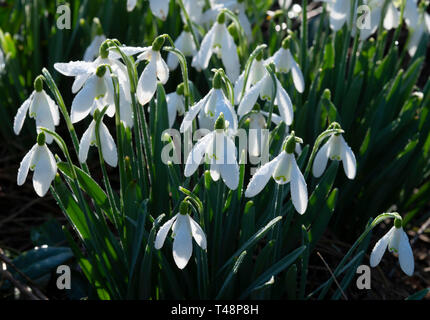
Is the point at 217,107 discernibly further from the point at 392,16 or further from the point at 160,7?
the point at 392,16

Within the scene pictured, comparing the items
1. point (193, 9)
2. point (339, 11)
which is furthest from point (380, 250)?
point (193, 9)

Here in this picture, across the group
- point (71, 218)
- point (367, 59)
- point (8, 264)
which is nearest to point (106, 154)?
point (71, 218)

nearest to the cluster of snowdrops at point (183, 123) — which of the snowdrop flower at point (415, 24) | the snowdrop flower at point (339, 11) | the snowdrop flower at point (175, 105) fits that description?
the snowdrop flower at point (175, 105)

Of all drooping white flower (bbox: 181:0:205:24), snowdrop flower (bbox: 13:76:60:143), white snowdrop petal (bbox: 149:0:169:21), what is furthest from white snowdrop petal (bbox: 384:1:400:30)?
snowdrop flower (bbox: 13:76:60:143)

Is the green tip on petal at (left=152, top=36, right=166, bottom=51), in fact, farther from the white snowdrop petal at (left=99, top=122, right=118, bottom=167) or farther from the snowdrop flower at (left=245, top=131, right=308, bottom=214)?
the snowdrop flower at (left=245, top=131, right=308, bottom=214)

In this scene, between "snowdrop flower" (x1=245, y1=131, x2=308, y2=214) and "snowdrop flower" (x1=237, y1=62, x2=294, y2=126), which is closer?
"snowdrop flower" (x1=245, y1=131, x2=308, y2=214)

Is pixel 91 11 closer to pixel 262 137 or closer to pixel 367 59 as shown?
pixel 367 59
